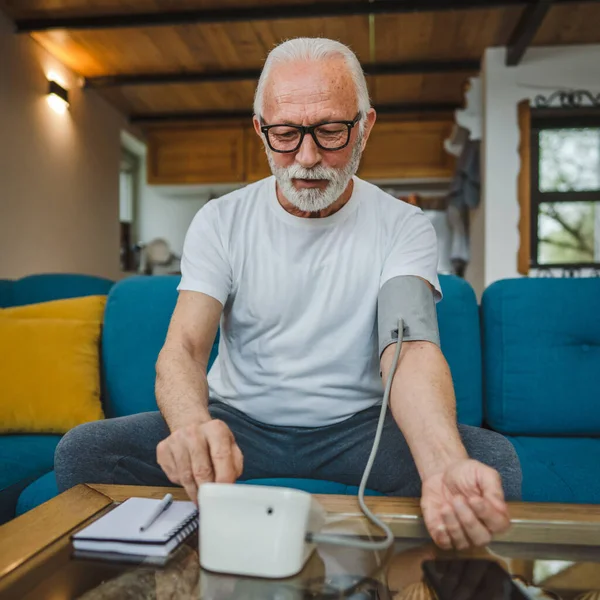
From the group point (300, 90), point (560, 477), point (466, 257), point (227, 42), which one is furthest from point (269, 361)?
point (466, 257)

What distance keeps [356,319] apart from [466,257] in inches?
148

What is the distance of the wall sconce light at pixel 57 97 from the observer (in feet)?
12.7

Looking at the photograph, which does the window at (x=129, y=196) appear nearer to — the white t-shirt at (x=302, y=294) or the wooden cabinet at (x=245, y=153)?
the wooden cabinet at (x=245, y=153)

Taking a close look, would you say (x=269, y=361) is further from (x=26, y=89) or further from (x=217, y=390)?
(x=26, y=89)

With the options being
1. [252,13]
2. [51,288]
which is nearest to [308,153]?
[51,288]

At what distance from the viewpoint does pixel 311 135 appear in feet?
3.64

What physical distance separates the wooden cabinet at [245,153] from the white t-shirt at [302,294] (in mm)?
4047

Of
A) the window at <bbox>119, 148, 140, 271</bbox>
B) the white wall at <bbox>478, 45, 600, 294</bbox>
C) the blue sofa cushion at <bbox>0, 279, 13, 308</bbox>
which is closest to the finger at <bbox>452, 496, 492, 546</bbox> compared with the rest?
the blue sofa cushion at <bbox>0, 279, 13, 308</bbox>

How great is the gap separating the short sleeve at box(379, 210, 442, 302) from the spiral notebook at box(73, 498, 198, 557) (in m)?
0.61

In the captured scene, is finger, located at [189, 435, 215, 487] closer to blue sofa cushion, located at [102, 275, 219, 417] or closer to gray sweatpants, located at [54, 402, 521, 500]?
gray sweatpants, located at [54, 402, 521, 500]

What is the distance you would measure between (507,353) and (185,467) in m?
1.15

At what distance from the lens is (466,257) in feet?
15.6

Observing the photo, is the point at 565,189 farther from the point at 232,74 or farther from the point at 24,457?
the point at 24,457

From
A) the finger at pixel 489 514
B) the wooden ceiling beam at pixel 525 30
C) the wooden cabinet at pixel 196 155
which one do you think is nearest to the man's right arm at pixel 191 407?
the finger at pixel 489 514
